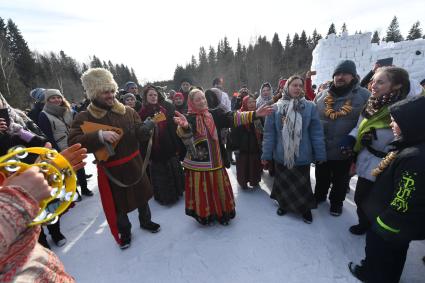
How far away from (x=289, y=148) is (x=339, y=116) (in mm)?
752

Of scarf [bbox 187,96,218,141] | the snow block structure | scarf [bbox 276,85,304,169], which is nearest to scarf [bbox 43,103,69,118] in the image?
scarf [bbox 187,96,218,141]

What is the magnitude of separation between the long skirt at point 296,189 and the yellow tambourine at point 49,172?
8.37 feet

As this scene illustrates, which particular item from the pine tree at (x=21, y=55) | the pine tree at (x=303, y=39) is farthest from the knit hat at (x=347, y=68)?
the pine tree at (x=303, y=39)

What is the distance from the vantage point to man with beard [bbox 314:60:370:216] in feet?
8.86

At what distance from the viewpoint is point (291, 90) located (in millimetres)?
2713

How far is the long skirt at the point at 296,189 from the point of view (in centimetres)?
286

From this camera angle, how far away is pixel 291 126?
8.82 feet

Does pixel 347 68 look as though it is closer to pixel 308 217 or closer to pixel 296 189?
pixel 296 189

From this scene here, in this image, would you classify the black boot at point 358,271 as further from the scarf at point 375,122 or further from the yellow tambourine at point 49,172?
the yellow tambourine at point 49,172

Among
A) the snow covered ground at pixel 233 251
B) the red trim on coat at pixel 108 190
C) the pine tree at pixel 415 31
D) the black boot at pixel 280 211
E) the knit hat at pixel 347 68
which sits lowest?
the snow covered ground at pixel 233 251

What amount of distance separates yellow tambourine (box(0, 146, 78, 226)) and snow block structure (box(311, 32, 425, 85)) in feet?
38.1

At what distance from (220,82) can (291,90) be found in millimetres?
5171

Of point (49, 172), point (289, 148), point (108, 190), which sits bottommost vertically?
point (108, 190)

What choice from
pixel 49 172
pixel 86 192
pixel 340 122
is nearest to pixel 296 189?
pixel 340 122
